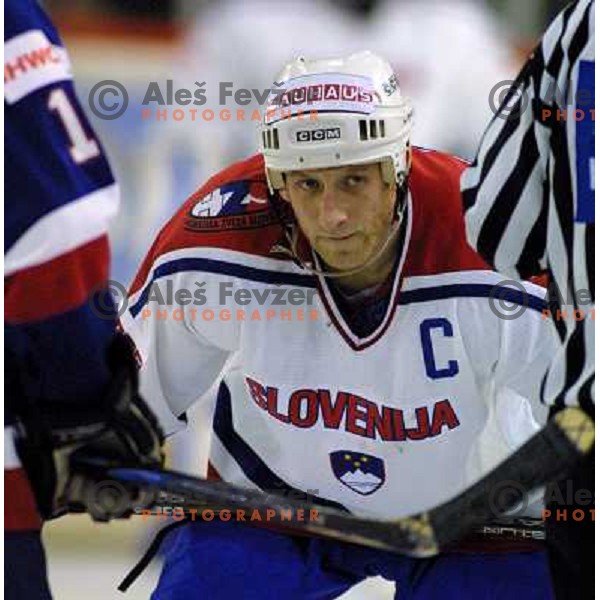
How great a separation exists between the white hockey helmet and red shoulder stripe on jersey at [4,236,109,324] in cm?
66

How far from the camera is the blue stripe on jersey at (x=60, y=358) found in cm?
245

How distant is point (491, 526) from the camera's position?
122 inches

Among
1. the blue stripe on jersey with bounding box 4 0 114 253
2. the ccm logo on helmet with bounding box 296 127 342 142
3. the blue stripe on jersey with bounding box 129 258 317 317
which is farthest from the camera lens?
the blue stripe on jersey with bounding box 129 258 317 317

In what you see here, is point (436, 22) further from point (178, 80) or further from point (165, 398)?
point (165, 398)

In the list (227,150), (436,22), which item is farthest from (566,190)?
(436,22)

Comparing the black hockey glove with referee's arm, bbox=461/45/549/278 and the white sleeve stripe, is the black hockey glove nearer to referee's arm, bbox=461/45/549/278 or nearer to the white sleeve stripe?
the white sleeve stripe

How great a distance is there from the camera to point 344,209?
3059mm

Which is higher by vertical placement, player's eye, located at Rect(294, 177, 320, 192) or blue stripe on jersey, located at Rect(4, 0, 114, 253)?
blue stripe on jersey, located at Rect(4, 0, 114, 253)

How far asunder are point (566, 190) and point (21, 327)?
73cm

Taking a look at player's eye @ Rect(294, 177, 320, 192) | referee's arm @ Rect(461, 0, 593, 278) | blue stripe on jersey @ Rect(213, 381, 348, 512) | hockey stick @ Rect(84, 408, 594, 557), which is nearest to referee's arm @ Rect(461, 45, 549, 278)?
referee's arm @ Rect(461, 0, 593, 278)

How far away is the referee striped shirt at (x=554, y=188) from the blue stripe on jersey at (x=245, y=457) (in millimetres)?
669

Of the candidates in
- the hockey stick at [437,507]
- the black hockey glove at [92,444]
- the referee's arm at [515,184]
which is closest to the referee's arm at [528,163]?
the referee's arm at [515,184]

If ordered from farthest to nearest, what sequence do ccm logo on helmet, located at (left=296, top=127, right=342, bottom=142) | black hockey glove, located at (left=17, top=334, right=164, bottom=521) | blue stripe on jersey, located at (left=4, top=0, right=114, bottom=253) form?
ccm logo on helmet, located at (left=296, top=127, right=342, bottom=142), black hockey glove, located at (left=17, top=334, right=164, bottom=521), blue stripe on jersey, located at (left=4, top=0, right=114, bottom=253)

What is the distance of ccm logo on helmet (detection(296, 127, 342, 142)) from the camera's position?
3039 mm
